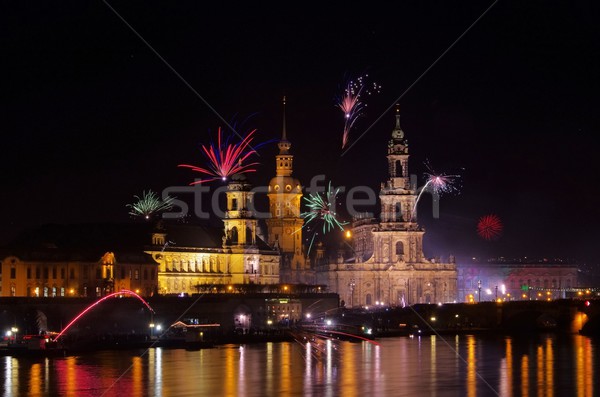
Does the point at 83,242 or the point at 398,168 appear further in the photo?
the point at 398,168

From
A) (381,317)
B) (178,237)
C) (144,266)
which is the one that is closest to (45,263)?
(144,266)

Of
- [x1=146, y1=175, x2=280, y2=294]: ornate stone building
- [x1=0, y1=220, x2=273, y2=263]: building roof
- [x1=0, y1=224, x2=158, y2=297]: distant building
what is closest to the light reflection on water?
[x1=0, y1=224, x2=158, y2=297]: distant building

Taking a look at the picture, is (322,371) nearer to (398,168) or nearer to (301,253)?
(398,168)

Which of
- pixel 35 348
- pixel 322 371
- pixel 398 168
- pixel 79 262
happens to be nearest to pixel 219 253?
pixel 398 168

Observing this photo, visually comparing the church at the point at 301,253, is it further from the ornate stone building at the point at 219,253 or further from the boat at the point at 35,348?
the boat at the point at 35,348

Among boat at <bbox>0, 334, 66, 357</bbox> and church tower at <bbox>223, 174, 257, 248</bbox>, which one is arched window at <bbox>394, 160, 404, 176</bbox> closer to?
church tower at <bbox>223, 174, 257, 248</bbox>

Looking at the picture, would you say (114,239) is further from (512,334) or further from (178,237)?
(512,334)

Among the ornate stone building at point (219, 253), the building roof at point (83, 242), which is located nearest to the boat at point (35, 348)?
the building roof at point (83, 242)
